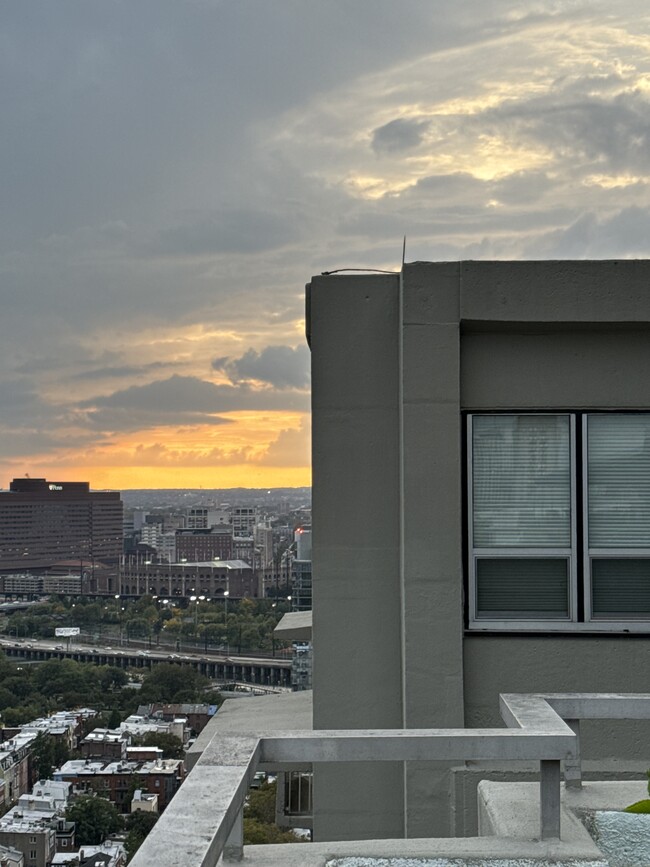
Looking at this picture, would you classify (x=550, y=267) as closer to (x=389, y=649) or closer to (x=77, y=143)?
(x=389, y=649)

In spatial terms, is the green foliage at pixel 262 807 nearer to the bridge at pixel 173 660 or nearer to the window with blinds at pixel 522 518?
the window with blinds at pixel 522 518

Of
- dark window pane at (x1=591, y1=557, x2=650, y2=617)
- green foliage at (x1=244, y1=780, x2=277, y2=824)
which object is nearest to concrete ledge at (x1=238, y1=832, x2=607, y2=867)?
dark window pane at (x1=591, y1=557, x2=650, y2=617)

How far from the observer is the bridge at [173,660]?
103m

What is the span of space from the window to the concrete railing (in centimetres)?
251

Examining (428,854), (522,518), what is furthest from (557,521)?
(428,854)

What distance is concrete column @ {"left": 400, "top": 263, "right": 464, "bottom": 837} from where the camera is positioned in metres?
5.32

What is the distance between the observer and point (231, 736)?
276 cm

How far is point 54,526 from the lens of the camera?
189 meters

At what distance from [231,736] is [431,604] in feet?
8.94

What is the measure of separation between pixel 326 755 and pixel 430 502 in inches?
112

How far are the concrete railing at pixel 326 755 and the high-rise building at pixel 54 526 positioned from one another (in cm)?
18290

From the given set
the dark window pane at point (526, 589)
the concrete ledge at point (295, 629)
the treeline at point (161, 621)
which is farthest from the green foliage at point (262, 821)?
the treeline at point (161, 621)

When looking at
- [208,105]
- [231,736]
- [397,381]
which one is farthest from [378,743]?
[208,105]

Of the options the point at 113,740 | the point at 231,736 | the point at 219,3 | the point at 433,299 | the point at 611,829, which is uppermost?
the point at 219,3
